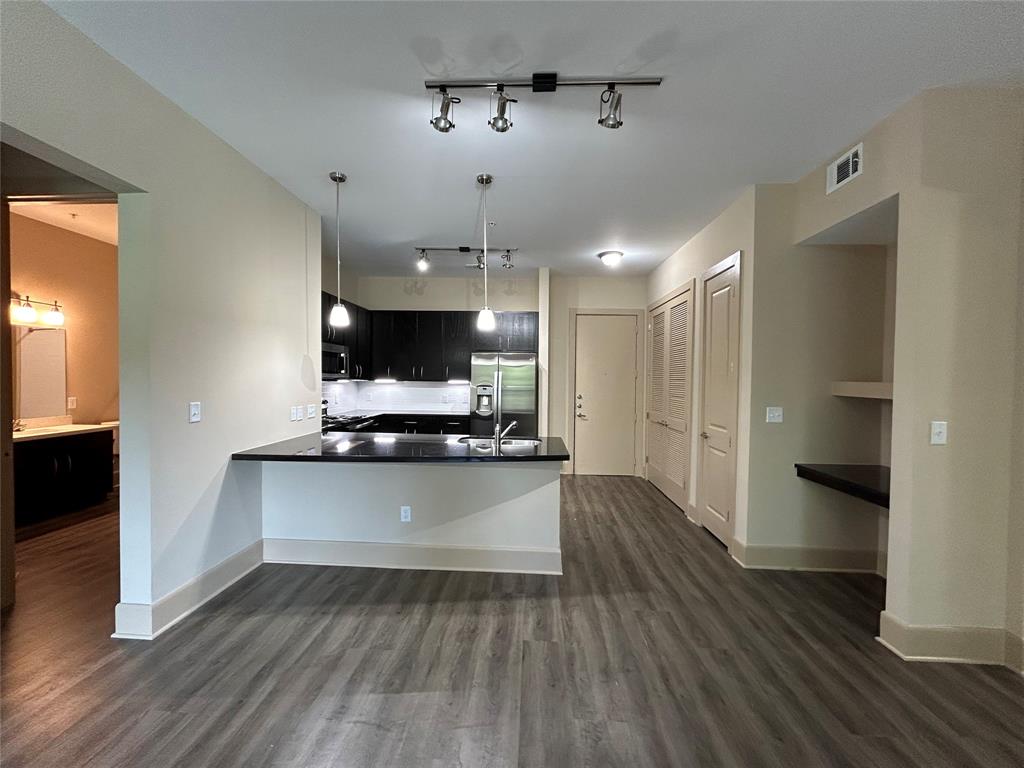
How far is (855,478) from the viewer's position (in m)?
2.88

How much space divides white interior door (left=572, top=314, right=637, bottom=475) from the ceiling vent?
357 centimetres

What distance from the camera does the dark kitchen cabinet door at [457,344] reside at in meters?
6.30

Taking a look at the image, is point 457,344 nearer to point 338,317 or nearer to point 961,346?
point 338,317

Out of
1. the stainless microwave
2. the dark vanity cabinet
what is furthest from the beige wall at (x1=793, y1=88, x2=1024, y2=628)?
the dark vanity cabinet

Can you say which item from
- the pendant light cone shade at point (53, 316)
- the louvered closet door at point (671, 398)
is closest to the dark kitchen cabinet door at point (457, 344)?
the louvered closet door at point (671, 398)

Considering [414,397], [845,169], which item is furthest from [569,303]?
[845,169]

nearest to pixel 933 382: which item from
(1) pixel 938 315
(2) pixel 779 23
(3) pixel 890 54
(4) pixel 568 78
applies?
(1) pixel 938 315

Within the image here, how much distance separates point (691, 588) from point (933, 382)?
5.92 ft

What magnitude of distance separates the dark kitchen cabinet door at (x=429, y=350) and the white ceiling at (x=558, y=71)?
2.83 meters

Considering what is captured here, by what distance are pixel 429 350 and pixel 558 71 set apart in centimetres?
452

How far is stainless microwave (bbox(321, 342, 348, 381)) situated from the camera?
15.6 feet

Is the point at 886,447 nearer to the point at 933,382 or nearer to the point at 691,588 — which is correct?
the point at 933,382

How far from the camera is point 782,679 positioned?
2125mm

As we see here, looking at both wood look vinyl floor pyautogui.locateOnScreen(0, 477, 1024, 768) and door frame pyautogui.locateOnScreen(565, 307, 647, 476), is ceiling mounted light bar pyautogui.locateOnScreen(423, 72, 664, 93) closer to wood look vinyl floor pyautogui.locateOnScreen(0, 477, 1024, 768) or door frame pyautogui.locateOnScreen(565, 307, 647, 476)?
wood look vinyl floor pyautogui.locateOnScreen(0, 477, 1024, 768)
